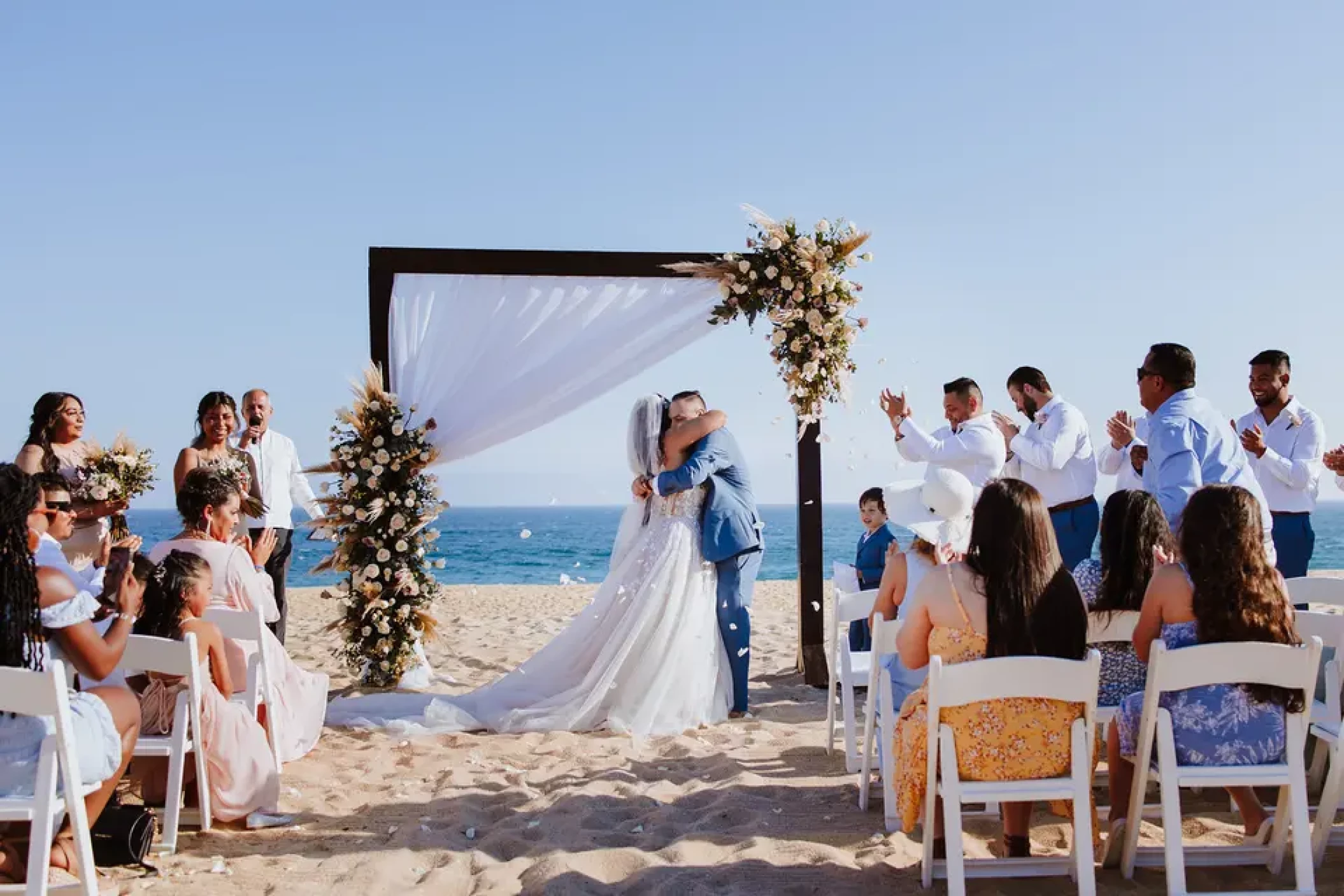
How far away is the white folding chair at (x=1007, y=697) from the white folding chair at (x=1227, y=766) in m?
0.19

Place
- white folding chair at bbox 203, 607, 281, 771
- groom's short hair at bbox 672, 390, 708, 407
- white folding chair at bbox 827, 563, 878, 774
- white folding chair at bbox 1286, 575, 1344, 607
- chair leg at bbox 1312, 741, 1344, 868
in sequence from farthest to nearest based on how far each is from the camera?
groom's short hair at bbox 672, 390, 708, 407 → white folding chair at bbox 827, 563, 878, 774 → white folding chair at bbox 1286, 575, 1344, 607 → white folding chair at bbox 203, 607, 281, 771 → chair leg at bbox 1312, 741, 1344, 868

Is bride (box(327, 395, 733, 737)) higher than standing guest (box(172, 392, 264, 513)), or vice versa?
standing guest (box(172, 392, 264, 513))

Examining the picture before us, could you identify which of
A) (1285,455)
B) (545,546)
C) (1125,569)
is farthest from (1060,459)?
(545,546)

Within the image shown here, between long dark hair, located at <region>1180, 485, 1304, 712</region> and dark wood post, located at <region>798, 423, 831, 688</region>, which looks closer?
long dark hair, located at <region>1180, 485, 1304, 712</region>

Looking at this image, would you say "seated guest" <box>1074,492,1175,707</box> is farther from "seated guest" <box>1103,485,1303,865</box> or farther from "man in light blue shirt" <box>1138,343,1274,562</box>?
"man in light blue shirt" <box>1138,343,1274,562</box>

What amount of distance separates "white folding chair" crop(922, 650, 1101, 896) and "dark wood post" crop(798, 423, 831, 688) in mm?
3837

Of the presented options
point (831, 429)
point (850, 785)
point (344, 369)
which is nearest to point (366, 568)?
point (344, 369)

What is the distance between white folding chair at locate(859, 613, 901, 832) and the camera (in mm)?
3906

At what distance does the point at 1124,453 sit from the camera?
6879mm

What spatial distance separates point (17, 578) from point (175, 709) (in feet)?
3.62

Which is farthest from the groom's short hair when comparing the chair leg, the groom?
the chair leg

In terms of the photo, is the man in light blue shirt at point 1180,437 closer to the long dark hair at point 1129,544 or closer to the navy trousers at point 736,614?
the long dark hair at point 1129,544

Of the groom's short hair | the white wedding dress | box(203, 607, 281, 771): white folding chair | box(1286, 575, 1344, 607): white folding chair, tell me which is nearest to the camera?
box(203, 607, 281, 771): white folding chair

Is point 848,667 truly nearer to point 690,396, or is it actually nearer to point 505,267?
point 690,396
